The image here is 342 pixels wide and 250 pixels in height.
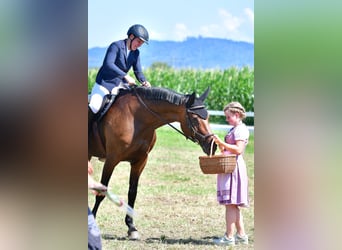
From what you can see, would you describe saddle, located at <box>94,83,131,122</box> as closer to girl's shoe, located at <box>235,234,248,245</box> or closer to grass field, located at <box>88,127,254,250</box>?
grass field, located at <box>88,127,254,250</box>

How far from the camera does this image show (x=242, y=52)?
4.41m

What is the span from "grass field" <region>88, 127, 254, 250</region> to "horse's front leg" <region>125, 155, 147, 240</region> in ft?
0.09

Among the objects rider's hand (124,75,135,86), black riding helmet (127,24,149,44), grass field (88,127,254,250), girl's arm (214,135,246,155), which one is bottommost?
grass field (88,127,254,250)

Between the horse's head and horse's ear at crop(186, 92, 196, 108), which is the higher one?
horse's ear at crop(186, 92, 196, 108)

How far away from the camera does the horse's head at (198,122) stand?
14.5 feet

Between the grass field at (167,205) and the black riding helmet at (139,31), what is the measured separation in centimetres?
58

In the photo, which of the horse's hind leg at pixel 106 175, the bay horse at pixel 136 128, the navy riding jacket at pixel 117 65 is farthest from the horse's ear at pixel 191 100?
the horse's hind leg at pixel 106 175

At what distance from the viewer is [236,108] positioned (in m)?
4.41

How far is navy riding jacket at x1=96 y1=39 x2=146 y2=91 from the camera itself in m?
4.39

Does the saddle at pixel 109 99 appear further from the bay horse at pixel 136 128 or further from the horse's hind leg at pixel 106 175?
the horse's hind leg at pixel 106 175

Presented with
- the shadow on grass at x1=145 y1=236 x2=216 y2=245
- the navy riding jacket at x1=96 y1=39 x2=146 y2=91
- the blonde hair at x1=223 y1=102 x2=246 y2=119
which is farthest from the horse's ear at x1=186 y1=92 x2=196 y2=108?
the shadow on grass at x1=145 y1=236 x2=216 y2=245

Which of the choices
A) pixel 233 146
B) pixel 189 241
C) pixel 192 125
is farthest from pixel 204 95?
pixel 189 241
